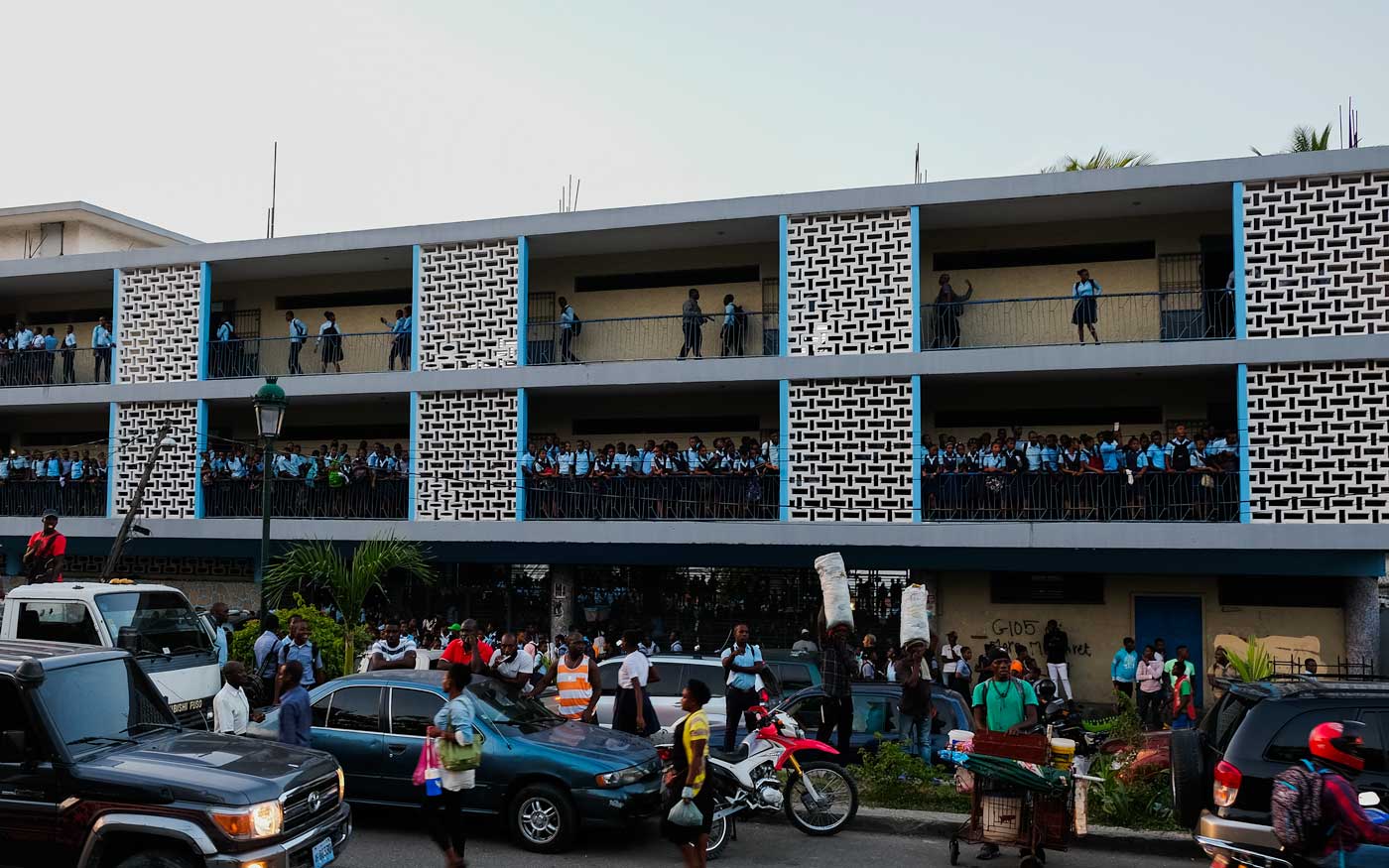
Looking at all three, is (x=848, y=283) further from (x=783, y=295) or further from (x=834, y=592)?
(x=834, y=592)

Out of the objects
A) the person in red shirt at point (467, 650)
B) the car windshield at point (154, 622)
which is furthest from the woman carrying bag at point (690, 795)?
the car windshield at point (154, 622)

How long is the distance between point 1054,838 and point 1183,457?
10.9m

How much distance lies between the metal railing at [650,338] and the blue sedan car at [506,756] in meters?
11.7

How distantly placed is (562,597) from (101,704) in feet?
49.9

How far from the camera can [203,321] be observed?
79.8 ft

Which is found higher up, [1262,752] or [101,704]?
[101,704]

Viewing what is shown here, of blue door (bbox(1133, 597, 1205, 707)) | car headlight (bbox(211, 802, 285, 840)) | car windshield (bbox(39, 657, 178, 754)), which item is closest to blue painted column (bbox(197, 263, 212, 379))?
car windshield (bbox(39, 657, 178, 754))

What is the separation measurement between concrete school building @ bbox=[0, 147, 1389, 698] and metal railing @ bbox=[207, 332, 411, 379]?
0.29 ft

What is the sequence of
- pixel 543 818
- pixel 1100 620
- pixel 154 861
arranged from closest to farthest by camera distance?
pixel 154 861, pixel 543 818, pixel 1100 620

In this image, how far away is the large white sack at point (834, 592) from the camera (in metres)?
12.6

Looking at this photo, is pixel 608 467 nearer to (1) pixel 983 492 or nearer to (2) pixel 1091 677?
(1) pixel 983 492

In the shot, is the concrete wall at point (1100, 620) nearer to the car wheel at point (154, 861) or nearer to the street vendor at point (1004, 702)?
the street vendor at point (1004, 702)

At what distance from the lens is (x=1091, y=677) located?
20531 mm

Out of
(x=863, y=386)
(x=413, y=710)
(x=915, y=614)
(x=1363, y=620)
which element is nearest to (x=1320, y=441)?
(x=1363, y=620)
